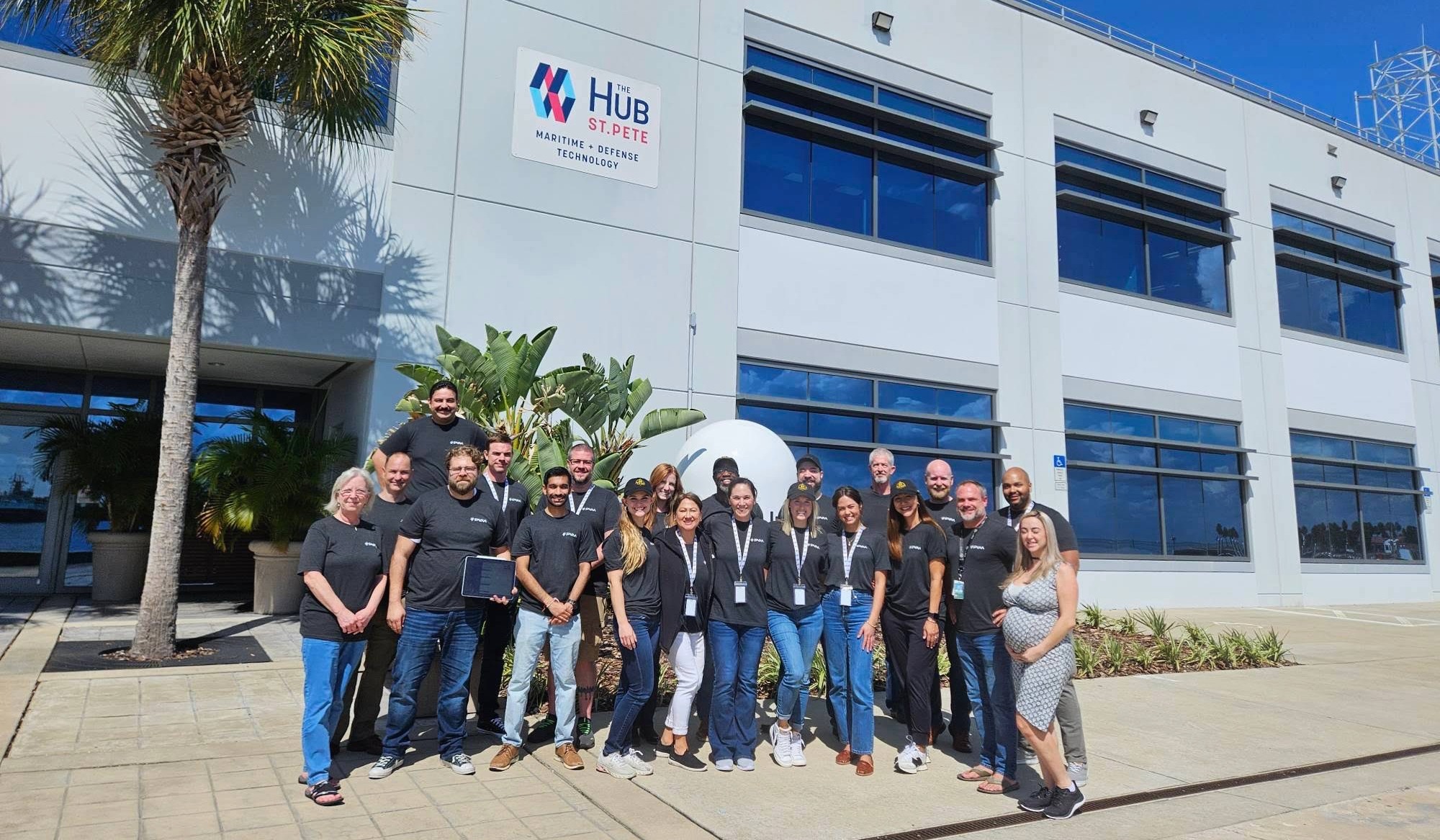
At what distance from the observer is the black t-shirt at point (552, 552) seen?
5406mm

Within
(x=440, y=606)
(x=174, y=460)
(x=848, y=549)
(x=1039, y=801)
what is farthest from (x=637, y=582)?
(x=174, y=460)

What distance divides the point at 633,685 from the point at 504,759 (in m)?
0.89

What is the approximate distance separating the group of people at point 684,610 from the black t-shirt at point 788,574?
0.04ft

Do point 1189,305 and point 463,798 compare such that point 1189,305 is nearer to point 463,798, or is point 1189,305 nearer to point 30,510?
point 463,798

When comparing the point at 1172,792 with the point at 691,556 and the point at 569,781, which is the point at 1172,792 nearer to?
the point at 691,556

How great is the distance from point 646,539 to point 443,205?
6.95 metres

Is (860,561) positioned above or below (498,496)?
below

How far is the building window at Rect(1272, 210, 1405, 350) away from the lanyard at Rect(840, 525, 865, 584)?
17.5 metres

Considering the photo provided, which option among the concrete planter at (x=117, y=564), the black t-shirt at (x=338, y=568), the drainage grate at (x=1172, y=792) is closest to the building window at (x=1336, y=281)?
the drainage grate at (x=1172, y=792)

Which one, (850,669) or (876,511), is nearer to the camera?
(850,669)

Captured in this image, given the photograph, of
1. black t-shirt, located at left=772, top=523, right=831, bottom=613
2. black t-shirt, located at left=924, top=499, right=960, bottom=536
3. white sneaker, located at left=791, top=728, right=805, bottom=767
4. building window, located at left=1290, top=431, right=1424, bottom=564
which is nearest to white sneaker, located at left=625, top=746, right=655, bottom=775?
white sneaker, located at left=791, top=728, right=805, bottom=767

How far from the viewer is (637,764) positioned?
5379 millimetres

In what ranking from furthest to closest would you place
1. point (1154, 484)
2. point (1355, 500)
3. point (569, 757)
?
point (1355, 500) → point (1154, 484) → point (569, 757)

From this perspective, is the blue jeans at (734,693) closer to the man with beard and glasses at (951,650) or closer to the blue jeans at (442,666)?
the man with beard and glasses at (951,650)
